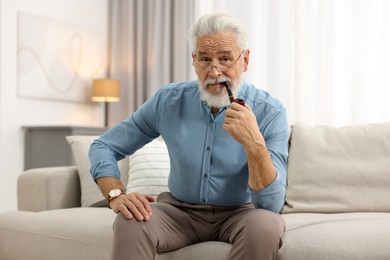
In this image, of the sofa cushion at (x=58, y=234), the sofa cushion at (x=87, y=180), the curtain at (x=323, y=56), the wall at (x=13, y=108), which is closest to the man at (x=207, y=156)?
the sofa cushion at (x=58, y=234)

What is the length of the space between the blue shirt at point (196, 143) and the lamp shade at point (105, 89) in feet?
9.57

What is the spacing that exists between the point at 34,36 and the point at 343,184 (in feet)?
10.4

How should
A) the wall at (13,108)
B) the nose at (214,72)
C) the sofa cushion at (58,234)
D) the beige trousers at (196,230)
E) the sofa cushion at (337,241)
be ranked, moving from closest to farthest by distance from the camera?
the beige trousers at (196,230)
the sofa cushion at (337,241)
the nose at (214,72)
the sofa cushion at (58,234)
the wall at (13,108)

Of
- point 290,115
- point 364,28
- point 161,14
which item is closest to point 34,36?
point 161,14

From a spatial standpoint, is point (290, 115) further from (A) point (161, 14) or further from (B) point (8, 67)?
(B) point (8, 67)

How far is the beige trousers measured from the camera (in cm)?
171

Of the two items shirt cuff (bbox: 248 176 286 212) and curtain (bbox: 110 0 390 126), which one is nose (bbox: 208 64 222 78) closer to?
shirt cuff (bbox: 248 176 286 212)

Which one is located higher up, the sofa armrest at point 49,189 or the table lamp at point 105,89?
the table lamp at point 105,89

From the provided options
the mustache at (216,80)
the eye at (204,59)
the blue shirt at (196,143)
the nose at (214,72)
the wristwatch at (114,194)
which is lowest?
the wristwatch at (114,194)

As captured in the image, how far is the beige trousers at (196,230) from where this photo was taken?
1712 mm

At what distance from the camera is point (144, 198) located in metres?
1.89

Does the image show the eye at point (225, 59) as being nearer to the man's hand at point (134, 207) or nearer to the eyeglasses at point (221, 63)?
the eyeglasses at point (221, 63)

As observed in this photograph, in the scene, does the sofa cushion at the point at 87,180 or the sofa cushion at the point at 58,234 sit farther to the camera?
the sofa cushion at the point at 87,180

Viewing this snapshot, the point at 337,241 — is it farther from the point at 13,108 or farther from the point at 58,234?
the point at 13,108
